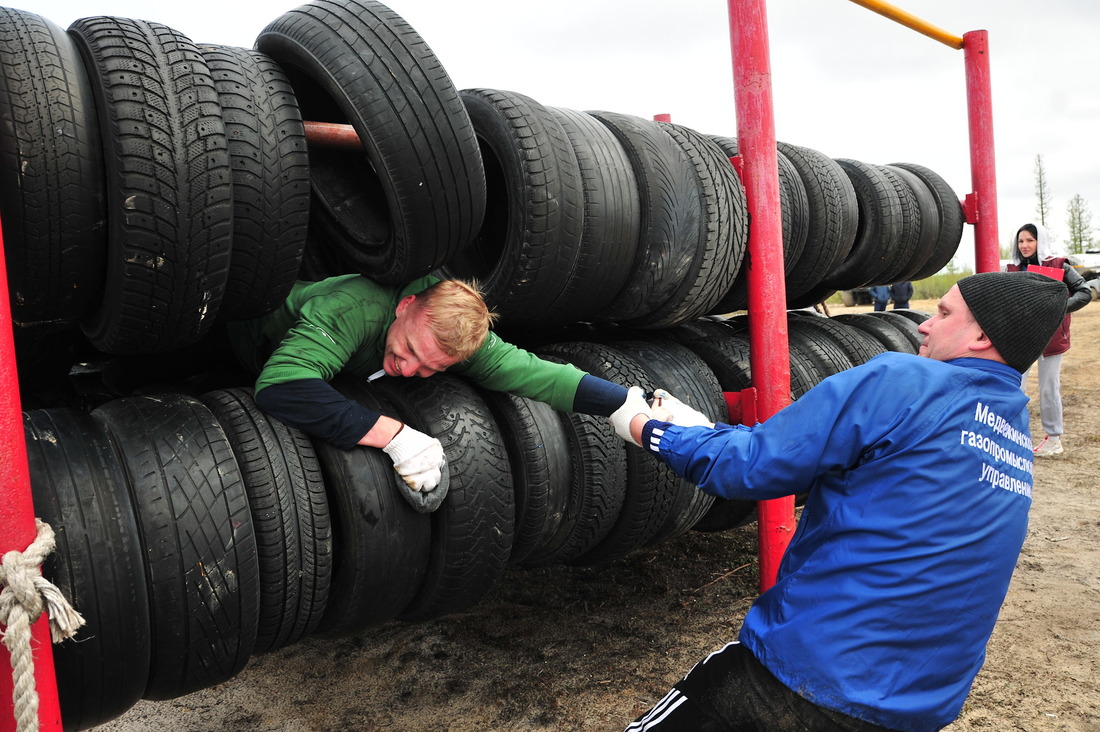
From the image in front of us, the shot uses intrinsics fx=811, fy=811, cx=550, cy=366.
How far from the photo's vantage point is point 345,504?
81.4 inches

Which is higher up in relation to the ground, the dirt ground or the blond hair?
the blond hair

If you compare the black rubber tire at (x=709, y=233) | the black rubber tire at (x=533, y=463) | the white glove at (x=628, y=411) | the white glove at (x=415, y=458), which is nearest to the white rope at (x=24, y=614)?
the white glove at (x=415, y=458)

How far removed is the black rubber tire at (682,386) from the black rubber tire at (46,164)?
1741 millimetres

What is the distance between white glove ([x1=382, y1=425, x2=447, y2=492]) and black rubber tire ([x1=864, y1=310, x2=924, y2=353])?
10.5 ft

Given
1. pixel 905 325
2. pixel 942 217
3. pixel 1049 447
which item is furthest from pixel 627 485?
pixel 1049 447

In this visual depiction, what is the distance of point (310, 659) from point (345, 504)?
1.31 metres

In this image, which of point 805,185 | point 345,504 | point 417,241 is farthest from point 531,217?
point 805,185

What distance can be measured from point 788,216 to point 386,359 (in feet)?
6.14

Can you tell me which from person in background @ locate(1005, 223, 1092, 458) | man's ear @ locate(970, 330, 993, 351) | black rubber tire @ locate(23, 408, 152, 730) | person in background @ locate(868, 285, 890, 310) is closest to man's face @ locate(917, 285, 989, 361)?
man's ear @ locate(970, 330, 993, 351)

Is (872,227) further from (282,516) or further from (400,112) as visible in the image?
(282,516)

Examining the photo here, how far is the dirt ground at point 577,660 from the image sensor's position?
2.67m

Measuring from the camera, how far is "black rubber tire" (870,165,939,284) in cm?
414

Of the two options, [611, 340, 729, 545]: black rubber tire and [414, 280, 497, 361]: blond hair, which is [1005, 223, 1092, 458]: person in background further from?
[414, 280, 497, 361]: blond hair

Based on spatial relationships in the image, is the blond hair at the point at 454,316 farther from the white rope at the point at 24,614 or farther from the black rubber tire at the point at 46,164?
the white rope at the point at 24,614
